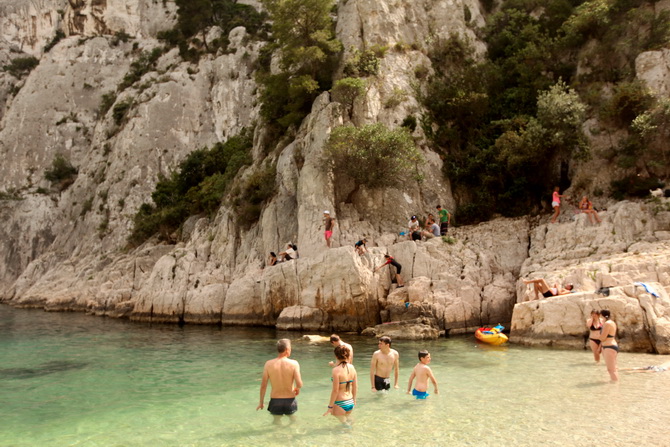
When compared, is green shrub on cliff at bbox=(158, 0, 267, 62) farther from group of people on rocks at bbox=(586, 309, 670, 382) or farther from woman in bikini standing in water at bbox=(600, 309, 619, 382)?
woman in bikini standing in water at bbox=(600, 309, 619, 382)

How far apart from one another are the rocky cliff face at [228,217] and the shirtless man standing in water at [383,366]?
7.91m

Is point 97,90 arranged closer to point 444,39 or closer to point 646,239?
point 444,39

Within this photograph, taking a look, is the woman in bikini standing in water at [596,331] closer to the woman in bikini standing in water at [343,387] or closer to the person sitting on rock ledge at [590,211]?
the woman in bikini standing in water at [343,387]

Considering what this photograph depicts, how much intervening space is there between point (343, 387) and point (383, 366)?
6.04ft

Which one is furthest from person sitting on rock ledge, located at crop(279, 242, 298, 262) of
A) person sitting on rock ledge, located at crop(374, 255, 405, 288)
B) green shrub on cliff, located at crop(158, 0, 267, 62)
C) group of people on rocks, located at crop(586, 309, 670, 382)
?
green shrub on cliff, located at crop(158, 0, 267, 62)

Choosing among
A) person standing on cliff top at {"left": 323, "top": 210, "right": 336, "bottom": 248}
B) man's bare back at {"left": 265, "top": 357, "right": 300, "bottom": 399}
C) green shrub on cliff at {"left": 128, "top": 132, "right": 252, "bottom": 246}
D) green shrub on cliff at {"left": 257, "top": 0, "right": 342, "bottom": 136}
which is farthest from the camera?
green shrub on cliff at {"left": 128, "top": 132, "right": 252, "bottom": 246}

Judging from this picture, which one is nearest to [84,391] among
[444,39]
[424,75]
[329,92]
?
[329,92]

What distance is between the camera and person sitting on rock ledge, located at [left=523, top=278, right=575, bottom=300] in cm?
1622

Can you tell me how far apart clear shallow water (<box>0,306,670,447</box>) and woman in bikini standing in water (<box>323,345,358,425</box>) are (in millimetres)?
205

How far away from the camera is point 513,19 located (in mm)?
33219

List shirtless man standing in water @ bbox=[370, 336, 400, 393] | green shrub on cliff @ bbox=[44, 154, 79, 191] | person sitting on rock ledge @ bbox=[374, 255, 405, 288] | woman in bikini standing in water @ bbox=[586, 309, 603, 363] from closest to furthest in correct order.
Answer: shirtless man standing in water @ bbox=[370, 336, 400, 393], woman in bikini standing in water @ bbox=[586, 309, 603, 363], person sitting on rock ledge @ bbox=[374, 255, 405, 288], green shrub on cliff @ bbox=[44, 154, 79, 191]

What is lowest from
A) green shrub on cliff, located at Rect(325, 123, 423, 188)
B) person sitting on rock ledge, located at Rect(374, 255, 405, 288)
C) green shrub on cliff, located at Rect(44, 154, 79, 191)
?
person sitting on rock ledge, located at Rect(374, 255, 405, 288)

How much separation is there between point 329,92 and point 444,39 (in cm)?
1094

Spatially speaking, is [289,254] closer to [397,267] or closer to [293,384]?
[397,267]
